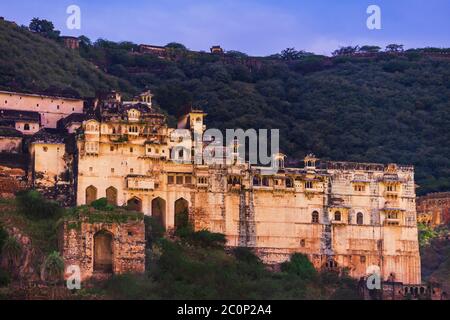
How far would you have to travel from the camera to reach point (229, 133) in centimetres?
8438

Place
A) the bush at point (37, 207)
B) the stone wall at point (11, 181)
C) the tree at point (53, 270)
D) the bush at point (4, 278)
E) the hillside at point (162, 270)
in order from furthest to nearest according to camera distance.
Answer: the stone wall at point (11, 181), the bush at point (37, 207), the tree at point (53, 270), the hillside at point (162, 270), the bush at point (4, 278)

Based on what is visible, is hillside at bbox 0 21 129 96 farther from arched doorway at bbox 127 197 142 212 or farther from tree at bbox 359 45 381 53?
tree at bbox 359 45 381 53

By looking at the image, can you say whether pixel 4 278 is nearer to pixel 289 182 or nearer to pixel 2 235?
pixel 2 235

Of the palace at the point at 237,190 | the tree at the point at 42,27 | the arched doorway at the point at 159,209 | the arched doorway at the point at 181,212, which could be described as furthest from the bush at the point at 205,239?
the tree at the point at 42,27

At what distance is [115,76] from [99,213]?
39711 millimetres

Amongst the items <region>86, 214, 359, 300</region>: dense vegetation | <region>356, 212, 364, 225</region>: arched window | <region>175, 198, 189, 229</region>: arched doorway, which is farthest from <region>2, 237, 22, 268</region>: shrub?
<region>356, 212, 364, 225</region>: arched window

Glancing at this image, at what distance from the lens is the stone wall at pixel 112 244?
64812 mm

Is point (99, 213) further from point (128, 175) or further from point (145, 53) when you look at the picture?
point (145, 53)

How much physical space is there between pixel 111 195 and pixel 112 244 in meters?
4.55

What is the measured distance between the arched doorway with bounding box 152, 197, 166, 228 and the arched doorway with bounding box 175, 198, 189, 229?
717 millimetres

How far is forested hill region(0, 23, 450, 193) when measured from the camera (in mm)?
91688

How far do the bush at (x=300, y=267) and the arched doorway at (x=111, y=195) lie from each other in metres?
9.26

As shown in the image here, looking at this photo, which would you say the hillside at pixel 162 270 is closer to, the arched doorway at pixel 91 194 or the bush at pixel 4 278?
the bush at pixel 4 278
